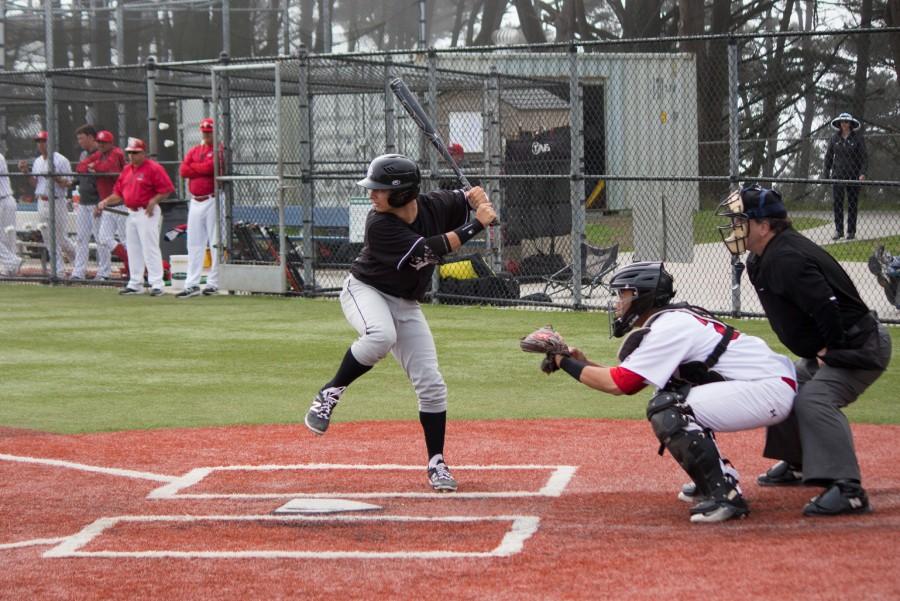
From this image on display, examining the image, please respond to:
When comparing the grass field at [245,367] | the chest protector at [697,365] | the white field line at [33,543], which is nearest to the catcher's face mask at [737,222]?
the chest protector at [697,365]

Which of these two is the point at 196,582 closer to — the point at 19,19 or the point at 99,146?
the point at 99,146

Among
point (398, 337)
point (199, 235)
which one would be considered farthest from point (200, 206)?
point (398, 337)

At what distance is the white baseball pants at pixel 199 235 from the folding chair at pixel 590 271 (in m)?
4.02

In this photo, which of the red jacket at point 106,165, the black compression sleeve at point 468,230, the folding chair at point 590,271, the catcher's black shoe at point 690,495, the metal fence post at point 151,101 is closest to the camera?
the catcher's black shoe at point 690,495

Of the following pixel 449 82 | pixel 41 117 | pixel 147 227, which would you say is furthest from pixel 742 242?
pixel 41 117

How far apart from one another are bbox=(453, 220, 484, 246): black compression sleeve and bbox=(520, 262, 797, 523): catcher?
904 millimetres

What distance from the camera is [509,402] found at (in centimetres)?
867

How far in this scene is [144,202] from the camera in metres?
15.4

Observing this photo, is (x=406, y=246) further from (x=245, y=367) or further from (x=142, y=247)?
(x=142, y=247)

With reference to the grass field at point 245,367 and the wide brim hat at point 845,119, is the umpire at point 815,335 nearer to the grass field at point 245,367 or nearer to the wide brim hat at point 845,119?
the grass field at point 245,367

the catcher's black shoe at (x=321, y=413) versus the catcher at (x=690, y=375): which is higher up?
the catcher at (x=690, y=375)

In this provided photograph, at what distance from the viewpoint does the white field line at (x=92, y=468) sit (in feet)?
21.4

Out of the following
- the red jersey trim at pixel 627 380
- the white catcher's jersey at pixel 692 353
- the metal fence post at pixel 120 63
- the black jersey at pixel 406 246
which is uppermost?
the metal fence post at pixel 120 63

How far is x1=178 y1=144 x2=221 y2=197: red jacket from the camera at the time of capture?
15461 mm
